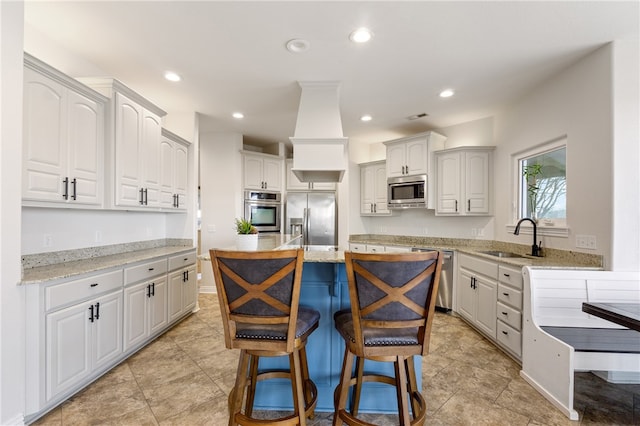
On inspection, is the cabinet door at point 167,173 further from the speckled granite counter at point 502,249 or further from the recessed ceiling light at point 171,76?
the speckled granite counter at point 502,249

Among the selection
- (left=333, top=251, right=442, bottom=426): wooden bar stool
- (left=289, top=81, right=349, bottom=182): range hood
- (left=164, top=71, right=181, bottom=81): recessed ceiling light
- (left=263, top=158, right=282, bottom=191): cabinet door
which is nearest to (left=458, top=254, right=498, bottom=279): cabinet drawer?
(left=289, top=81, right=349, bottom=182): range hood

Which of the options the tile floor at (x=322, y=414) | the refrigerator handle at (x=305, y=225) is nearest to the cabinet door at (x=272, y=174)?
the refrigerator handle at (x=305, y=225)

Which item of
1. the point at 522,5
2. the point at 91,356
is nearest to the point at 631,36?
the point at 522,5

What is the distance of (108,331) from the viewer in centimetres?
235

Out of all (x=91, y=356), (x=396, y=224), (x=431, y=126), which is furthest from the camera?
(x=396, y=224)

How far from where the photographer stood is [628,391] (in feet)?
7.16

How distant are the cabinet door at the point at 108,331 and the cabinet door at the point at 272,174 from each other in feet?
10.6

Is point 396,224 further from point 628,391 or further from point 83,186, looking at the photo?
point 83,186

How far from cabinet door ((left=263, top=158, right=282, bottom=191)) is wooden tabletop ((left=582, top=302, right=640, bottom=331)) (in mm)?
4543

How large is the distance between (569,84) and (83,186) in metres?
4.46

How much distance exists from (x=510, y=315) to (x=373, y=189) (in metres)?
3.09

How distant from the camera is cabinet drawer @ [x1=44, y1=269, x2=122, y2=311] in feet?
6.17

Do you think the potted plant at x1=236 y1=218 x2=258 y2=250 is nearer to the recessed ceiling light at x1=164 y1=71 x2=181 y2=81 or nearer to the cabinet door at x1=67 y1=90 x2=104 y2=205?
the cabinet door at x1=67 y1=90 x2=104 y2=205

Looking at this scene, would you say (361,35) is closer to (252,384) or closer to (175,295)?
(252,384)
